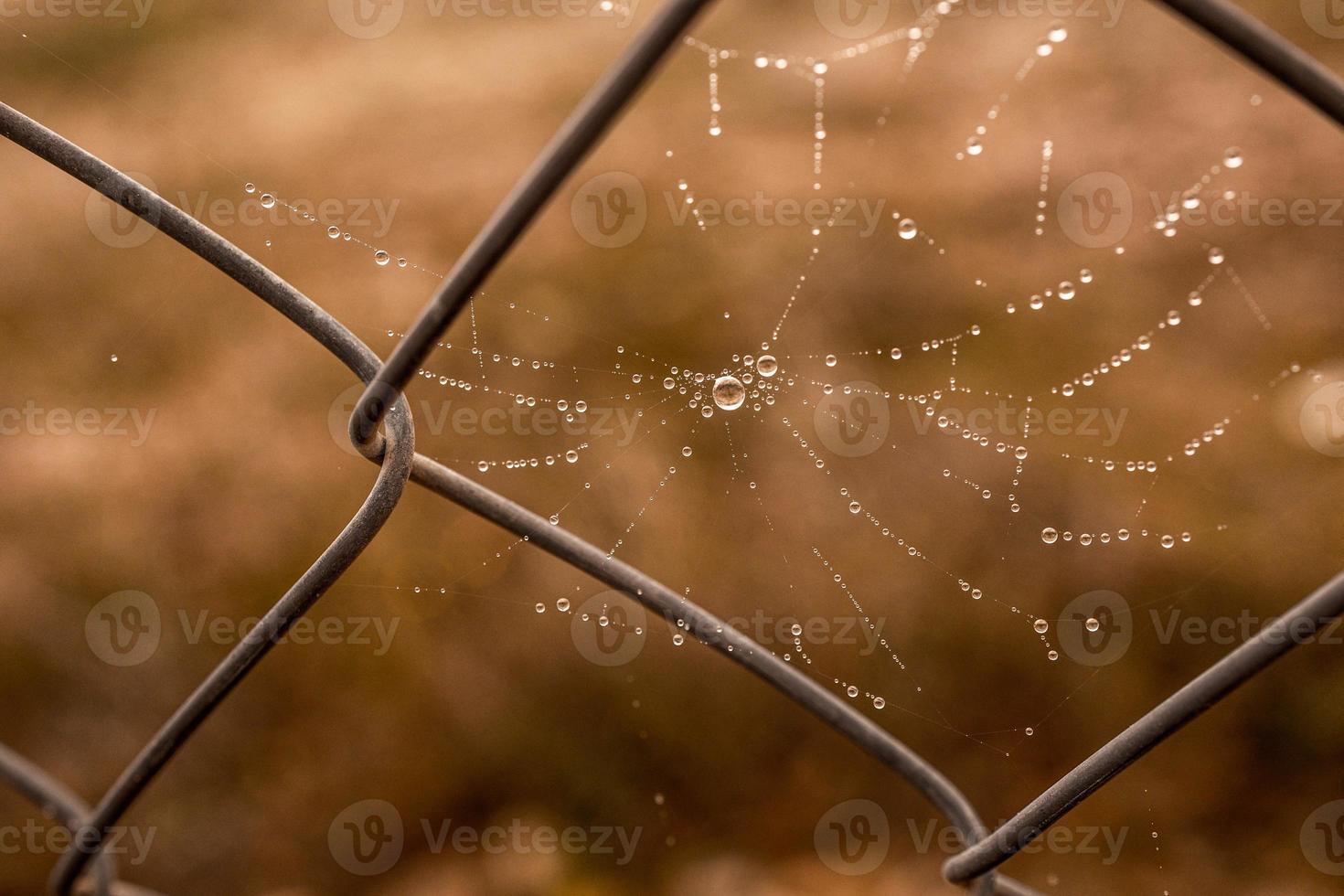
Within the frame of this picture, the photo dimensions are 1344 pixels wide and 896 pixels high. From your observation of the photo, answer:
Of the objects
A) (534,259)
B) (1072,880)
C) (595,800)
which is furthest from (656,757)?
(534,259)

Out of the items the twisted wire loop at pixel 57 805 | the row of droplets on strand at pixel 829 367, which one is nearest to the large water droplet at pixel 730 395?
the row of droplets on strand at pixel 829 367

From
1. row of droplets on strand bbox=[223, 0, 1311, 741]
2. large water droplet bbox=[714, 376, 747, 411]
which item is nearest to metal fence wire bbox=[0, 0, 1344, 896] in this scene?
large water droplet bbox=[714, 376, 747, 411]

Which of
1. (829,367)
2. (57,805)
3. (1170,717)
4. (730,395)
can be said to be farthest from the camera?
(829,367)

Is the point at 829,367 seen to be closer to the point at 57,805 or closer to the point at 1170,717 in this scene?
the point at 1170,717

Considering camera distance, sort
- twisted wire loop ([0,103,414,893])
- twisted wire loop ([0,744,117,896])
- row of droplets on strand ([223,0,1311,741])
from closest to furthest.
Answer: twisted wire loop ([0,103,414,893]) < twisted wire loop ([0,744,117,896]) < row of droplets on strand ([223,0,1311,741])

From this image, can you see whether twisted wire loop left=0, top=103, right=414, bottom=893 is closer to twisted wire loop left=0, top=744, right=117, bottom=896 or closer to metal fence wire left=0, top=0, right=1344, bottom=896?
metal fence wire left=0, top=0, right=1344, bottom=896

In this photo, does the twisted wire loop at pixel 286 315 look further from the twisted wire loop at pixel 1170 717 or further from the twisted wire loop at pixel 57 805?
the twisted wire loop at pixel 1170 717

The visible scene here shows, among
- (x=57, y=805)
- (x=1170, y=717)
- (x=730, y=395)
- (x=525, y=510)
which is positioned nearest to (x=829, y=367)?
(x=730, y=395)

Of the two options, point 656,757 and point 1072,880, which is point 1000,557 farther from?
point 656,757
